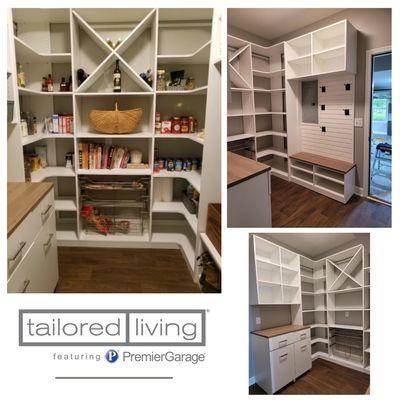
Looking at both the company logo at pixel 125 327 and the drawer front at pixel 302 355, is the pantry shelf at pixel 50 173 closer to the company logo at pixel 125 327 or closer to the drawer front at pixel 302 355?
the company logo at pixel 125 327

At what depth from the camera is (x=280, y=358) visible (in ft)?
4.44

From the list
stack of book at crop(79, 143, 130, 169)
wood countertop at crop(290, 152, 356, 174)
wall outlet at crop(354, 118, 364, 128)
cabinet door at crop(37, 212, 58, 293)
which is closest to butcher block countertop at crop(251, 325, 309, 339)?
wood countertop at crop(290, 152, 356, 174)

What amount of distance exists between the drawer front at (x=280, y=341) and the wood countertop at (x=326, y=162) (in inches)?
26.5

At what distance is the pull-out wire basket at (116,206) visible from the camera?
112 inches

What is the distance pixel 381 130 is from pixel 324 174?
1.02 feet

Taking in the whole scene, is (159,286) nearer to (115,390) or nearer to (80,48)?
(115,390)

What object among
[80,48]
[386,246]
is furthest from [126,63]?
[386,246]

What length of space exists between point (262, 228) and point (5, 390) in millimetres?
1151

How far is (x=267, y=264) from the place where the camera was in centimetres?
135

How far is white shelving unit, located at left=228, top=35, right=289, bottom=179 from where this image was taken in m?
1.29

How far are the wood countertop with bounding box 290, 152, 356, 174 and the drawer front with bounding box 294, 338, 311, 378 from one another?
0.69 meters

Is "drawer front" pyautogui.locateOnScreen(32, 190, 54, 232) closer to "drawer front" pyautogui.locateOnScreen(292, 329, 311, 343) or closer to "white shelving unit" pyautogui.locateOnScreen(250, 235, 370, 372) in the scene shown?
"white shelving unit" pyautogui.locateOnScreen(250, 235, 370, 372)

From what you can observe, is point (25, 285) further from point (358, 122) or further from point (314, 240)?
point (358, 122)

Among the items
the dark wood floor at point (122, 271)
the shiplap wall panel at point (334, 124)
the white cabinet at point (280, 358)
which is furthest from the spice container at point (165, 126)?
the white cabinet at point (280, 358)
